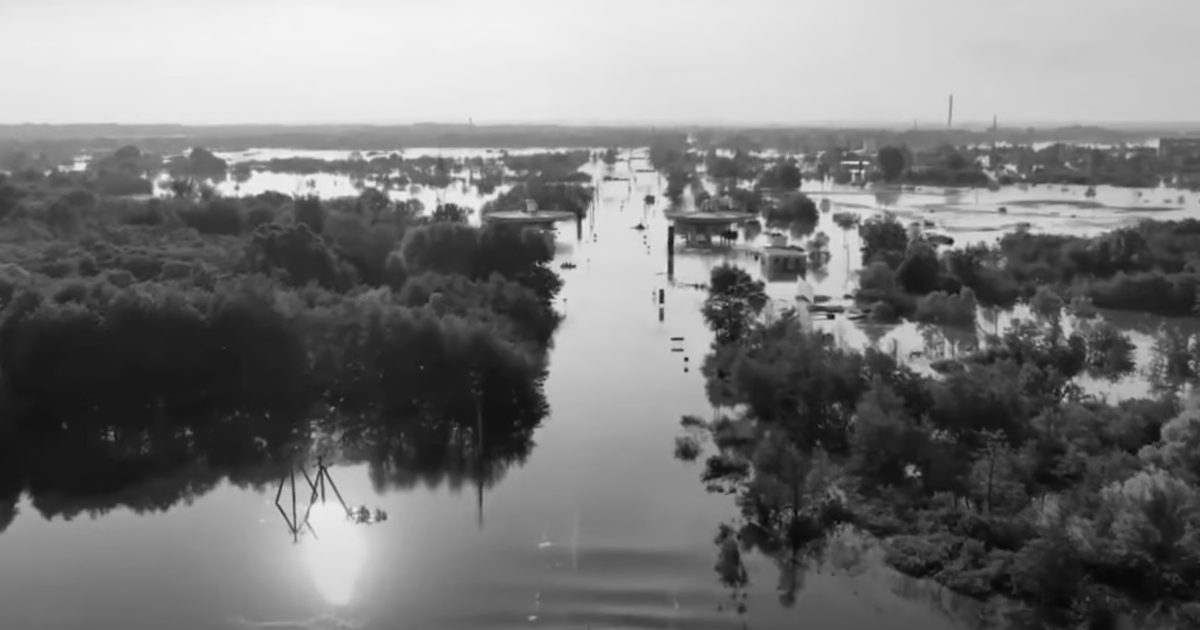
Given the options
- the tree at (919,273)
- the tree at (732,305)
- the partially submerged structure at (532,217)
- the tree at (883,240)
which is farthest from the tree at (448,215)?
the tree at (919,273)

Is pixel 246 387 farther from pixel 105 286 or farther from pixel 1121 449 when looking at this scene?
pixel 1121 449

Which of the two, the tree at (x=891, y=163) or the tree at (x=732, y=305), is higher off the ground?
the tree at (x=891, y=163)

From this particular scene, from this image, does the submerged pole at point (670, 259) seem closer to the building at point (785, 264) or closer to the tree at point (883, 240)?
the building at point (785, 264)

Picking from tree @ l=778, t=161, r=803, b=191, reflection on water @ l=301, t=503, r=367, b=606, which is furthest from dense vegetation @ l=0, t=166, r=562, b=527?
tree @ l=778, t=161, r=803, b=191

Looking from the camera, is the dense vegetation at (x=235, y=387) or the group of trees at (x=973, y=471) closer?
the group of trees at (x=973, y=471)

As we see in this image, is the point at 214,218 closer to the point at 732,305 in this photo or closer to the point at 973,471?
the point at 732,305

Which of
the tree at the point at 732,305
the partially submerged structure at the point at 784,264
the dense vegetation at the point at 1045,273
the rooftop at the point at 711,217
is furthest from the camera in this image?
the rooftop at the point at 711,217

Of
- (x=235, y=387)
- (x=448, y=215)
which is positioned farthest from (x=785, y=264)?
(x=235, y=387)

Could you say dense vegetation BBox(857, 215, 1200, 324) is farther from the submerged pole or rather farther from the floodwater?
the floodwater

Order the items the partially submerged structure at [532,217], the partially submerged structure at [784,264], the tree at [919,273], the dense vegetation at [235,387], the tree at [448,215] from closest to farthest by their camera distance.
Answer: the dense vegetation at [235,387], the tree at [919,273], the partially submerged structure at [784,264], the tree at [448,215], the partially submerged structure at [532,217]
